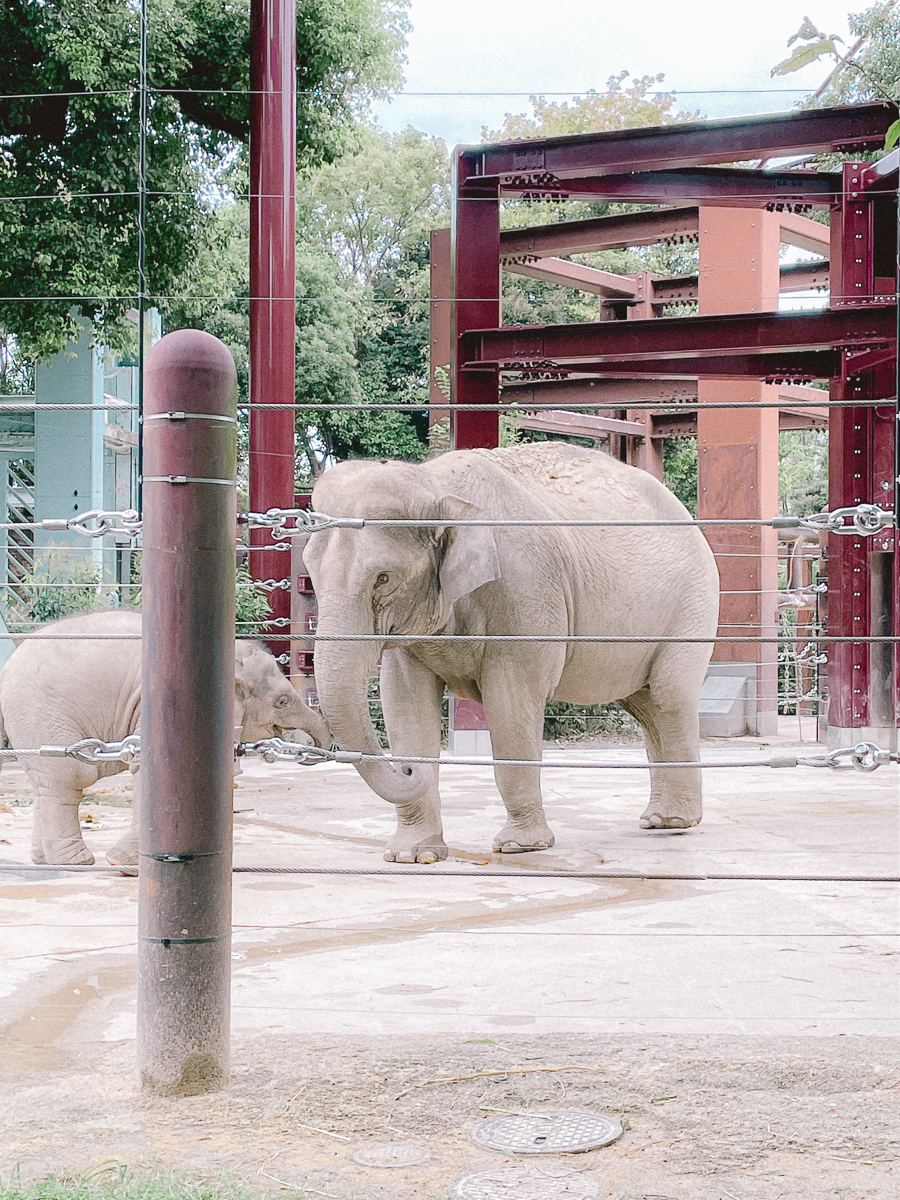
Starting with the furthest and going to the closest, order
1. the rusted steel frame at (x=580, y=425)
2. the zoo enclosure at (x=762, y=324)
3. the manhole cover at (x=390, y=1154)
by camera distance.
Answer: the rusted steel frame at (x=580, y=425) → the zoo enclosure at (x=762, y=324) → the manhole cover at (x=390, y=1154)

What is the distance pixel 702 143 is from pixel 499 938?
307 inches

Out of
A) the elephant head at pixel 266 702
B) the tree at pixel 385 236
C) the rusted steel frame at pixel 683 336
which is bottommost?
the elephant head at pixel 266 702

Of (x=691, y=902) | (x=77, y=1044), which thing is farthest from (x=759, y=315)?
(x=77, y=1044)

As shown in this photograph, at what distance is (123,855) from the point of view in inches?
208

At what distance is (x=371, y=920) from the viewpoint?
428cm

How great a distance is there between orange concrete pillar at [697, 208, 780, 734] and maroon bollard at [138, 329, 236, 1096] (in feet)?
32.6

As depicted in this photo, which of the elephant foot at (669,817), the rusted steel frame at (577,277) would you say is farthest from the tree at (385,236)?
the elephant foot at (669,817)

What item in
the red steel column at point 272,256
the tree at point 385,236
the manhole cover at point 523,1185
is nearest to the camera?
the manhole cover at point 523,1185

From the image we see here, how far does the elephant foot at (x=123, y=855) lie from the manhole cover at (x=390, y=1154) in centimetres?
315

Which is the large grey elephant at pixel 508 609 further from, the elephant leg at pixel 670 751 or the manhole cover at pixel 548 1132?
the manhole cover at pixel 548 1132

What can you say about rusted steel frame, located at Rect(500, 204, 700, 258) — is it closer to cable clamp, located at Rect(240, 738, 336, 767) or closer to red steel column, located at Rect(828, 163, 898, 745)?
red steel column, located at Rect(828, 163, 898, 745)

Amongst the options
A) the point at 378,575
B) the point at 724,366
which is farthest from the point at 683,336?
the point at 378,575

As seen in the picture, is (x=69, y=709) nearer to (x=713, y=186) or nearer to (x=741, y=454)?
(x=713, y=186)

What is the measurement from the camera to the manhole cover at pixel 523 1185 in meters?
2.11
